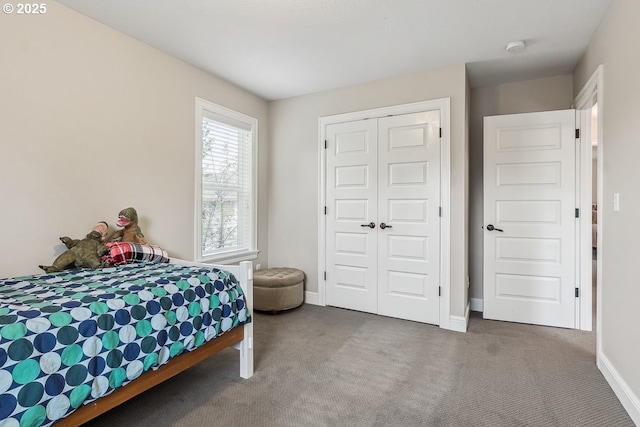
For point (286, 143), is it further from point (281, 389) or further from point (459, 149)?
point (281, 389)

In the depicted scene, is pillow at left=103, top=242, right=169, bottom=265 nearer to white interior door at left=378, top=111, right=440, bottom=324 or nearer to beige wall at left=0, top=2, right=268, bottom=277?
beige wall at left=0, top=2, right=268, bottom=277

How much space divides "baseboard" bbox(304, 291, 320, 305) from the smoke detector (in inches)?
119

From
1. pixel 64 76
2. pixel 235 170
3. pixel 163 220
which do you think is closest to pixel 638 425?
pixel 163 220

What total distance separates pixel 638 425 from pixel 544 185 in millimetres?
2038

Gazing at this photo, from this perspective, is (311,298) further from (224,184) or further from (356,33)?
(356,33)

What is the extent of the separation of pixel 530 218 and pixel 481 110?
131 cm

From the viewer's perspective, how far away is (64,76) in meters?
2.13

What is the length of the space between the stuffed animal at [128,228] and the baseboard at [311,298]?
201 centimetres

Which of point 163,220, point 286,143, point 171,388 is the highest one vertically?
point 286,143

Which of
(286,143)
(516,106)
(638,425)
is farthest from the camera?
(286,143)

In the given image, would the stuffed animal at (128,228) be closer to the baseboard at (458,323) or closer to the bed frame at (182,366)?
the bed frame at (182,366)

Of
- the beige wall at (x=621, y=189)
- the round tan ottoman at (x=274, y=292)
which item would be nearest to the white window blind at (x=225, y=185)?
the round tan ottoman at (x=274, y=292)

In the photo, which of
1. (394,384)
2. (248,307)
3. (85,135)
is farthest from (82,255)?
(394,384)

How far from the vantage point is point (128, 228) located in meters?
2.35
